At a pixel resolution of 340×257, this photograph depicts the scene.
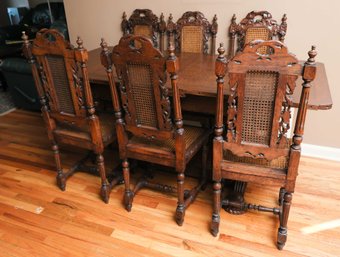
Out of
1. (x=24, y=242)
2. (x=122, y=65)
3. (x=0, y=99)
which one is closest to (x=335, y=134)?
(x=122, y=65)

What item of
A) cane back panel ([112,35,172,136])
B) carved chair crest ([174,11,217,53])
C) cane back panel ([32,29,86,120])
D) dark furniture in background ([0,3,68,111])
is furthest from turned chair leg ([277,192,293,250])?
dark furniture in background ([0,3,68,111])

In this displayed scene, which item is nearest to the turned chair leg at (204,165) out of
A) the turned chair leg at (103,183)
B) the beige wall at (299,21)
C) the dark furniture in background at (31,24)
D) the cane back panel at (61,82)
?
the turned chair leg at (103,183)

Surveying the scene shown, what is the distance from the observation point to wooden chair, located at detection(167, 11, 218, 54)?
2617 mm

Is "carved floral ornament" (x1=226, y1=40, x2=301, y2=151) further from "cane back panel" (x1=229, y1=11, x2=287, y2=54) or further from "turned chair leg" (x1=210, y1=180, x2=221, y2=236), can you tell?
"cane back panel" (x1=229, y1=11, x2=287, y2=54)

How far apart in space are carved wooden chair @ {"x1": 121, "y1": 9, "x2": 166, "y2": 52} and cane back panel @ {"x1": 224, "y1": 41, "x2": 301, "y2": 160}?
151 cm

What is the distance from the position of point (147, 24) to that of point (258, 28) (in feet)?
3.35

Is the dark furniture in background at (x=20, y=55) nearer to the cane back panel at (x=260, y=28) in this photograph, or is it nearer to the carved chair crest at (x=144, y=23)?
the carved chair crest at (x=144, y=23)

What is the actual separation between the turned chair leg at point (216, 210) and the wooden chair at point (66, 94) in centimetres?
78

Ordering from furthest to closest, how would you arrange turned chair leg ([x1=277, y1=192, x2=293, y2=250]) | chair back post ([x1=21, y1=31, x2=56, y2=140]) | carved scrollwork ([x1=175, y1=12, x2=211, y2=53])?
carved scrollwork ([x1=175, y1=12, x2=211, y2=53]) → chair back post ([x1=21, y1=31, x2=56, y2=140]) → turned chair leg ([x1=277, y1=192, x2=293, y2=250])

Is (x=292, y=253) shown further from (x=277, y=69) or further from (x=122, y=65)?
(x=122, y=65)

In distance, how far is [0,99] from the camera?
13.6 feet

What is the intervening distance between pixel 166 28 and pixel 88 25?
0.96 meters

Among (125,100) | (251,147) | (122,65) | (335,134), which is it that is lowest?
(335,134)

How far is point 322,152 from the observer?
8.54 feet
